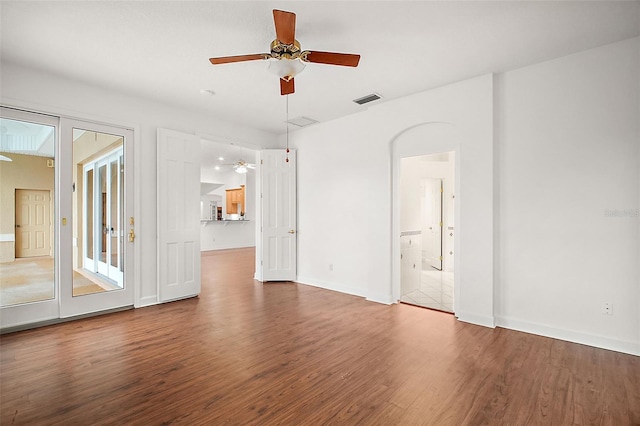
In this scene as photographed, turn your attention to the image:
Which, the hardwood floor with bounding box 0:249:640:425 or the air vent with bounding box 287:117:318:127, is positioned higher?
the air vent with bounding box 287:117:318:127

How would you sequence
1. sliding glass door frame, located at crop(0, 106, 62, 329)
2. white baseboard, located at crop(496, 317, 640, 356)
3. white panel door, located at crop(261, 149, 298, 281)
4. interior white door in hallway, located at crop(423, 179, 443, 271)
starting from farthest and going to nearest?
interior white door in hallway, located at crop(423, 179, 443, 271)
white panel door, located at crop(261, 149, 298, 281)
sliding glass door frame, located at crop(0, 106, 62, 329)
white baseboard, located at crop(496, 317, 640, 356)

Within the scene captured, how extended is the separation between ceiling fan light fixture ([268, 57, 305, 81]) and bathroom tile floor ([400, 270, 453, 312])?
3667mm

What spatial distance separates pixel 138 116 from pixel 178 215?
1564mm

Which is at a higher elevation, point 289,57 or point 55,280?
point 289,57

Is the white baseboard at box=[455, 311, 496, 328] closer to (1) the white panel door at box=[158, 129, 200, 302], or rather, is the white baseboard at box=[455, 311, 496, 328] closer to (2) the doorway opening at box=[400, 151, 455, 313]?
(2) the doorway opening at box=[400, 151, 455, 313]

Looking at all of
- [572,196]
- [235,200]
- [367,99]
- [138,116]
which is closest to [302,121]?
[367,99]

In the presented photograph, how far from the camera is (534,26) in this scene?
2.77 metres

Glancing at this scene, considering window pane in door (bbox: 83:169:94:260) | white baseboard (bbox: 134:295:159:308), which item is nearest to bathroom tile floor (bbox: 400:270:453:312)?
white baseboard (bbox: 134:295:159:308)

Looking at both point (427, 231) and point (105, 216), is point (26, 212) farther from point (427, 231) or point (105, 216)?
point (427, 231)

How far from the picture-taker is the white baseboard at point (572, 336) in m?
2.97

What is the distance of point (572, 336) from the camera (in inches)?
128

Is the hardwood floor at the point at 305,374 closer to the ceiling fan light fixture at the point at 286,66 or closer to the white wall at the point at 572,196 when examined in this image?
the white wall at the point at 572,196

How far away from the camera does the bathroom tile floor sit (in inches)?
181

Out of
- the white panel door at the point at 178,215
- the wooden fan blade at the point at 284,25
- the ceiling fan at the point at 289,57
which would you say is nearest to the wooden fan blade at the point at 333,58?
the ceiling fan at the point at 289,57
